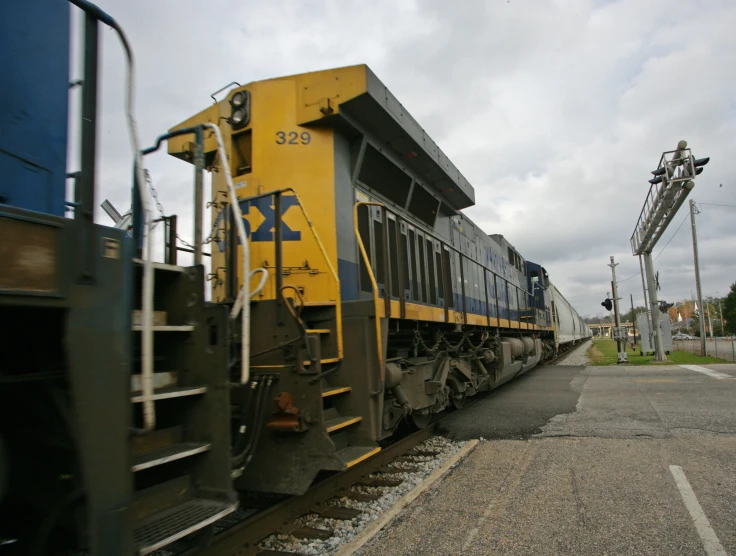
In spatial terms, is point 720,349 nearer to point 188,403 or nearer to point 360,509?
point 360,509

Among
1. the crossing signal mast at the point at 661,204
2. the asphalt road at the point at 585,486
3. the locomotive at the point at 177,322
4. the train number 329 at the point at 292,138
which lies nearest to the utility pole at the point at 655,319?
the crossing signal mast at the point at 661,204

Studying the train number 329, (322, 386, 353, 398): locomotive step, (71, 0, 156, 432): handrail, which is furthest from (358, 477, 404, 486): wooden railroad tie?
the train number 329

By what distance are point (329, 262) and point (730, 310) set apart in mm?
77432

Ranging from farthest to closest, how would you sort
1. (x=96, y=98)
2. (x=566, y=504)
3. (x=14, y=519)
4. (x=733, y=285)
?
(x=733, y=285) < (x=566, y=504) < (x=14, y=519) < (x=96, y=98)

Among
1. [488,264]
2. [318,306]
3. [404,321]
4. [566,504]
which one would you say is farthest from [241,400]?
[488,264]

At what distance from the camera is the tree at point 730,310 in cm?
6278

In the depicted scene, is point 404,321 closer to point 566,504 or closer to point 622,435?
point 566,504

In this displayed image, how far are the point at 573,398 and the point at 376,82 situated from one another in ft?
24.3

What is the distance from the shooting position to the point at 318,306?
4.05m

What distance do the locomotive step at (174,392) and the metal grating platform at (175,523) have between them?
517mm

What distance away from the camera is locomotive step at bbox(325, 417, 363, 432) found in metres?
3.50

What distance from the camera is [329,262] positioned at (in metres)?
3.66

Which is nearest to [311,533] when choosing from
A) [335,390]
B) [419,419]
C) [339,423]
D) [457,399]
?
[339,423]

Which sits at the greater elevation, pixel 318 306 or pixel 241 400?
pixel 318 306
